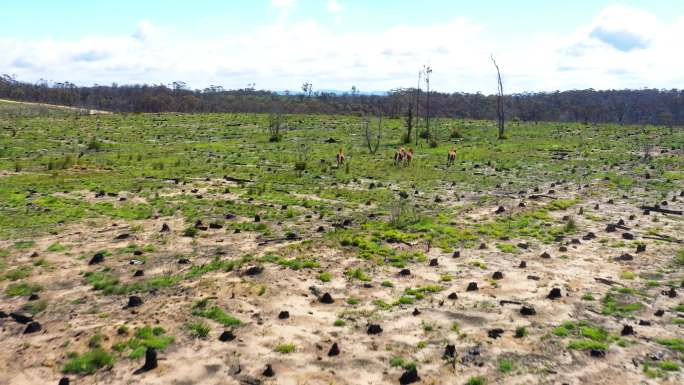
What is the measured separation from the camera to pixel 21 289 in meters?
8.88

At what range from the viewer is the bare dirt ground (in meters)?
6.54

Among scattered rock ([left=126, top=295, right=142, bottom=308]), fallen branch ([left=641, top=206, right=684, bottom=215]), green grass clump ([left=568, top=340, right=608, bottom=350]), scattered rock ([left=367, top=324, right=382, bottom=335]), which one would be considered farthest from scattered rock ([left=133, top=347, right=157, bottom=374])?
fallen branch ([left=641, top=206, right=684, bottom=215])

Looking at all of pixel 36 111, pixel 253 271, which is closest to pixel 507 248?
pixel 253 271

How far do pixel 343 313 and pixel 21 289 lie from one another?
5.59 metres

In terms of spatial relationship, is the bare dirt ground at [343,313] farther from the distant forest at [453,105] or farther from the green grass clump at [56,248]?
the distant forest at [453,105]

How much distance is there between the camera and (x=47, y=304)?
829 centimetres

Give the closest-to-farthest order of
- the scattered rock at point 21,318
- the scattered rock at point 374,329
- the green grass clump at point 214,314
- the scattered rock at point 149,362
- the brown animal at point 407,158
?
the scattered rock at point 149,362
the scattered rock at point 374,329
the scattered rock at point 21,318
the green grass clump at point 214,314
the brown animal at point 407,158

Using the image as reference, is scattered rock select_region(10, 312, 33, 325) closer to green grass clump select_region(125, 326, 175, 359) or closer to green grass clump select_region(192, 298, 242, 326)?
green grass clump select_region(125, 326, 175, 359)

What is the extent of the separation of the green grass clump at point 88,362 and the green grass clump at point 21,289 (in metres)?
2.69

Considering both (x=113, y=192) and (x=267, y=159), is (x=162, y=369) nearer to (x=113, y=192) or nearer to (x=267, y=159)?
(x=113, y=192)

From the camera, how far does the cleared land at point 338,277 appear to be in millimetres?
6742

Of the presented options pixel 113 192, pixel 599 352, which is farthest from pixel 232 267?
pixel 113 192

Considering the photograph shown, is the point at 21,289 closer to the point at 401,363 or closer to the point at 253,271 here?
the point at 253,271

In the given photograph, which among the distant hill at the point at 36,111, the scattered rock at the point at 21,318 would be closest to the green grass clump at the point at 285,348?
the scattered rock at the point at 21,318
